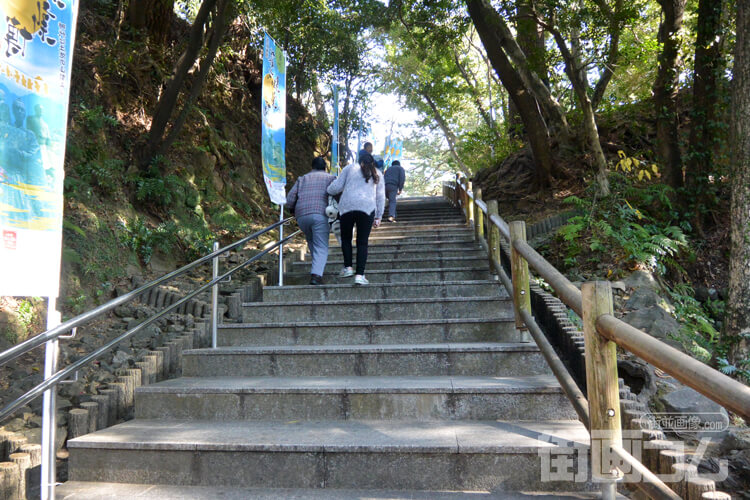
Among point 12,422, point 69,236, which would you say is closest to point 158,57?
point 69,236

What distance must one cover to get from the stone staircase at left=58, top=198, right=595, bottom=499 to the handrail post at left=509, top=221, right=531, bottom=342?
19 cm

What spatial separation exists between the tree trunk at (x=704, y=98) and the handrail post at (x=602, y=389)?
7389 mm

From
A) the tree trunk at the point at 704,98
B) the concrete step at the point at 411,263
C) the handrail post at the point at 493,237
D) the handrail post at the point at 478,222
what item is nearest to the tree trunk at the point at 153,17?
the concrete step at the point at 411,263

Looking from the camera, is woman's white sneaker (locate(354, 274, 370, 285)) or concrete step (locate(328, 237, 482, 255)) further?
concrete step (locate(328, 237, 482, 255))

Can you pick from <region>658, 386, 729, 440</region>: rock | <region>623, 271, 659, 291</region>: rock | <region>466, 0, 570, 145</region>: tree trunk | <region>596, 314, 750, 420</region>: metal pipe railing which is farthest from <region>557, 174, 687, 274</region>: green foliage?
<region>596, 314, 750, 420</region>: metal pipe railing

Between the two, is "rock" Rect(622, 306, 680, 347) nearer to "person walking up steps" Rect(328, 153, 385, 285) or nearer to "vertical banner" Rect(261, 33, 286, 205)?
"person walking up steps" Rect(328, 153, 385, 285)

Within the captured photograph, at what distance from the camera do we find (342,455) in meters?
2.51

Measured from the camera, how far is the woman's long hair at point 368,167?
5227 millimetres

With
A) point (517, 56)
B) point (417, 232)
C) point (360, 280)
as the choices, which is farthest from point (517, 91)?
point (360, 280)

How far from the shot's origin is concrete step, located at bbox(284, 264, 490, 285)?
552cm

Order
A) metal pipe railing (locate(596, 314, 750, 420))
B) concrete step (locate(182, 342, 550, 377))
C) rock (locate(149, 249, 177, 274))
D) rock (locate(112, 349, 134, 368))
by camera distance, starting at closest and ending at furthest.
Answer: metal pipe railing (locate(596, 314, 750, 420))
concrete step (locate(182, 342, 550, 377))
rock (locate(112, 349, 134, 368))
rock (locate(149, 249, 177, 274))

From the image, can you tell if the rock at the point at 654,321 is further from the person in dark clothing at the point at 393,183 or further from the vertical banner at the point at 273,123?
the person in dark clothing at the point at 393,183

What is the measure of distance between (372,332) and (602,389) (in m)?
2.27

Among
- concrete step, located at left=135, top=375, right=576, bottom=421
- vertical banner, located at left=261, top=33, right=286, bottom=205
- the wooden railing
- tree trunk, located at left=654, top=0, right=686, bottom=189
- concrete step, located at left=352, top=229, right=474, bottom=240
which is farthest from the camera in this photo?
tree trunk, located at left=654, top=0, right=686, bottom=189
